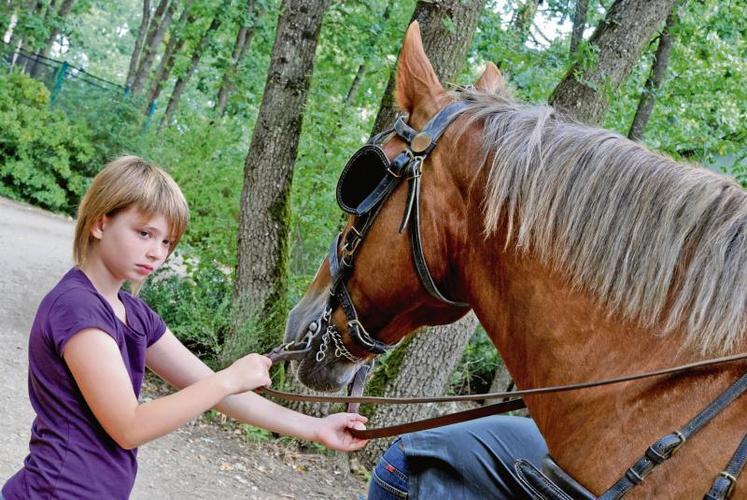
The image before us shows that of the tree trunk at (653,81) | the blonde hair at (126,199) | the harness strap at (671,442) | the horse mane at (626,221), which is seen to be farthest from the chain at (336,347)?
the tree trunk at (653,81)

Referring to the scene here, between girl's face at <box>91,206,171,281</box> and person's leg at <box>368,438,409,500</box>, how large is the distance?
86 centimetres

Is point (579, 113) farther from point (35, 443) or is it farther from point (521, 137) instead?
point (35, 443)

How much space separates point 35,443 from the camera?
2137 mm

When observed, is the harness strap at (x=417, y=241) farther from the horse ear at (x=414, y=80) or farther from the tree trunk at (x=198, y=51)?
the tree trunk at (x=198, y=51)

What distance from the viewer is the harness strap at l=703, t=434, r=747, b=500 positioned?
62.0 inches

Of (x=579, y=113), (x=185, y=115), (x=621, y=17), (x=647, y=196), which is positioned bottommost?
(x=185, y=115)

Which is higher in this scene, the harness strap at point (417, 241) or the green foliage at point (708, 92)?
the green foliage at point (708, 92)

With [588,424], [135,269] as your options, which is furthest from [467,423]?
[135,269]

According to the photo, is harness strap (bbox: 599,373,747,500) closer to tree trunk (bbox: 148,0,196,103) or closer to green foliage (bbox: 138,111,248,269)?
green foliage (bbox: 138,111,248,269)

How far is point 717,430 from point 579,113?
15.6ft

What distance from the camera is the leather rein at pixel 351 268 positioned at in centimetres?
220

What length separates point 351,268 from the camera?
7.80 feet

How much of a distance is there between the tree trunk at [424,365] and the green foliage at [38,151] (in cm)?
1289

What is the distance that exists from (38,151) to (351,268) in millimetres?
16616
